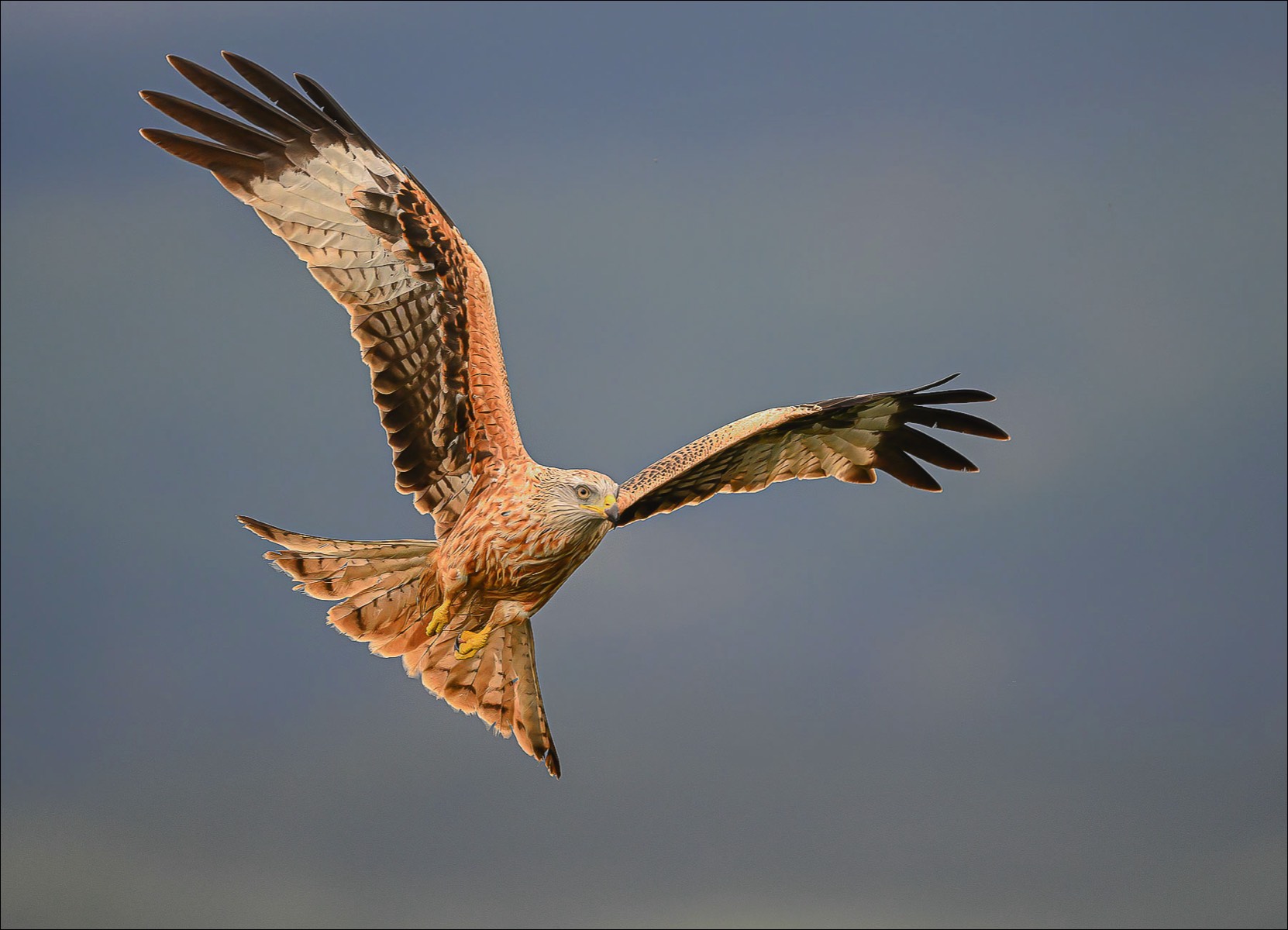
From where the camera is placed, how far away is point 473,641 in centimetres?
1334

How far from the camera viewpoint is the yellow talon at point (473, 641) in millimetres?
13312

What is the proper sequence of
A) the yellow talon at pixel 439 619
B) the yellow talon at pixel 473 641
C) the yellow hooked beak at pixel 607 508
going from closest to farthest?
1. the yellow hooked beak at pixel 607 508
2. the yellow talon at pixel 439 619
3. the yellow talon at pixel 473 641

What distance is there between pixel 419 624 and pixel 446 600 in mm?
735

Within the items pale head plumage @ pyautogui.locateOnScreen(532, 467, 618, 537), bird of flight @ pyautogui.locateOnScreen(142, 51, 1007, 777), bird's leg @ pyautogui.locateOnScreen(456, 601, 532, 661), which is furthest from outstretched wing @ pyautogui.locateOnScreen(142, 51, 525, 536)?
bird's leg @ pyautogui.locateOnScreen(456, 601, 532, 661)

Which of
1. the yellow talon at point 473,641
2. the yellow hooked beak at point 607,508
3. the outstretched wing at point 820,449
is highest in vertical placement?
the outstretched wing at point 820,449

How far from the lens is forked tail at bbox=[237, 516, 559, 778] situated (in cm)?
1330

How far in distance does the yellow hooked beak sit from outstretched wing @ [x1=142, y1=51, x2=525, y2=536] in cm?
93

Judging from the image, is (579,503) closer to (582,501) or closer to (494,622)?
(582,501)

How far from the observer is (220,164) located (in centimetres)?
1282

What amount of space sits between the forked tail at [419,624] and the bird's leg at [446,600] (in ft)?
0.27

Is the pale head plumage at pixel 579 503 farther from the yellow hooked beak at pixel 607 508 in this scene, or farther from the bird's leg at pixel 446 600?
the bird's leg at pixel 446 600

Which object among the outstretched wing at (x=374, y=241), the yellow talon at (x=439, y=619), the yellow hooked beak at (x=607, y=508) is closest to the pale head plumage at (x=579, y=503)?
the yellow hooked beak at (x=607, y=508)

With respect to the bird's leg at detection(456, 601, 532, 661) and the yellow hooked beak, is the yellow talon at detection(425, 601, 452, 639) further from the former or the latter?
the yellow hooked beak

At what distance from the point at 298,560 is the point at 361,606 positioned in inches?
23.4
